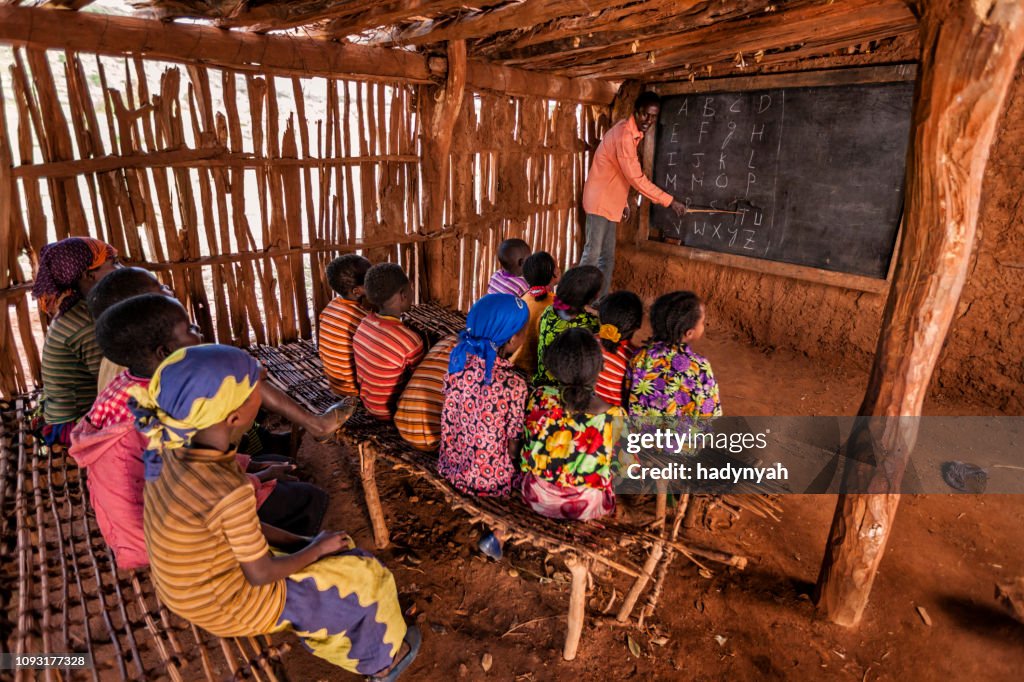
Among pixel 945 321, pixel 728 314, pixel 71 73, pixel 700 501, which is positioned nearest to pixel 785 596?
pixel 700 501

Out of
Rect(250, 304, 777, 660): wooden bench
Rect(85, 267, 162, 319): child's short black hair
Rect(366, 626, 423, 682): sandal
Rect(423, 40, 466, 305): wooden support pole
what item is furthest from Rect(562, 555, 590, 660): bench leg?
Rect(423, 40, 466, 305): wooden support pole

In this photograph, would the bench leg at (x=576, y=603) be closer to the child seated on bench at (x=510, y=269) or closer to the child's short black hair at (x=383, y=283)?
the child's short black hair at (x=383, y=283)

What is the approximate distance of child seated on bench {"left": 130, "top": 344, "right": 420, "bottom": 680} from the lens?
4.92 feet

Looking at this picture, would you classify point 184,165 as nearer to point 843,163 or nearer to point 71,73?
point 71,73

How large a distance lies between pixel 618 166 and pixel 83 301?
4.02 metres

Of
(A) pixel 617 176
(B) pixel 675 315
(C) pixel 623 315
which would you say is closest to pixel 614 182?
(A) pixel 617 176

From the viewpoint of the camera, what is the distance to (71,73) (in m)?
2.98

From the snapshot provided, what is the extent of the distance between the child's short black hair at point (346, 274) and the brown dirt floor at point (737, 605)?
1175mm

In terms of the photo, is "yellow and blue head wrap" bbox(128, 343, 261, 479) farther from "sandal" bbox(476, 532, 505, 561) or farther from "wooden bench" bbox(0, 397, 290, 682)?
"sandal" bbox(476, 532, 505, 561)

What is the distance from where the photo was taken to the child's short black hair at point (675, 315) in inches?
103

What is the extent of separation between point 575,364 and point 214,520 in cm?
126

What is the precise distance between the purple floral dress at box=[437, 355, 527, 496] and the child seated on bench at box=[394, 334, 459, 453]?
0.72 feet

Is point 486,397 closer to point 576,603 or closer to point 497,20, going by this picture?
point 576,603

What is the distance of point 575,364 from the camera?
2.09 metres
